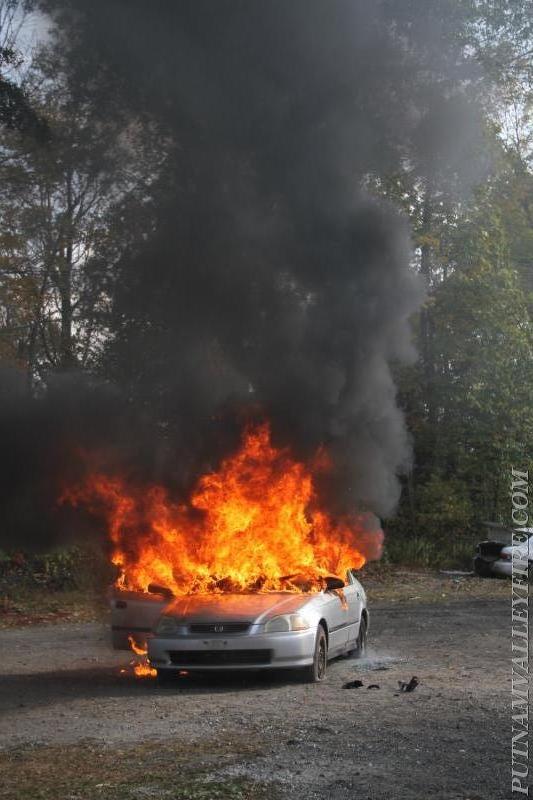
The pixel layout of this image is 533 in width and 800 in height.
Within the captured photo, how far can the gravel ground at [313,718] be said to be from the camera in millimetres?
6254

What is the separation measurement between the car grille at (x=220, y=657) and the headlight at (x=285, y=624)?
23cm

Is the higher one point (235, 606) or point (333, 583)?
point (333, 583)

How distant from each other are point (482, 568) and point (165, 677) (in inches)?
638

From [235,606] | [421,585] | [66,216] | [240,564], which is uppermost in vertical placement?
[66,216]

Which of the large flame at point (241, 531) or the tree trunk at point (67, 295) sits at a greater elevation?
the tree trunk at point (67, 295)

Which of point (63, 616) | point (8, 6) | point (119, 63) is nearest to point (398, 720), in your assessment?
point (119, 63)

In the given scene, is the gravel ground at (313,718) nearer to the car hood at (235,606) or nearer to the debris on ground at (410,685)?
the debris on ground at (410,685)

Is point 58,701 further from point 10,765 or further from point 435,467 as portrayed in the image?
point 435,467

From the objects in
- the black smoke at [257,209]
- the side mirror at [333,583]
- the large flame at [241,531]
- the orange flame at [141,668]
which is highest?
the black smoke at [257,209]

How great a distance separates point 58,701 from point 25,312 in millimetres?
14513

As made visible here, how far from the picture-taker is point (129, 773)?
20.9 ft

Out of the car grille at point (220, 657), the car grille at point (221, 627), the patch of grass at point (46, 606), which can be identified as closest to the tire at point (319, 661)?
the car grille at point (220, 657)

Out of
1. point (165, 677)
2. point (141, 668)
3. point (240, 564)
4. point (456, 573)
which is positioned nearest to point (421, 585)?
point (456, 573)

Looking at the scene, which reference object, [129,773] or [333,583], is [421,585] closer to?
[333,583]
